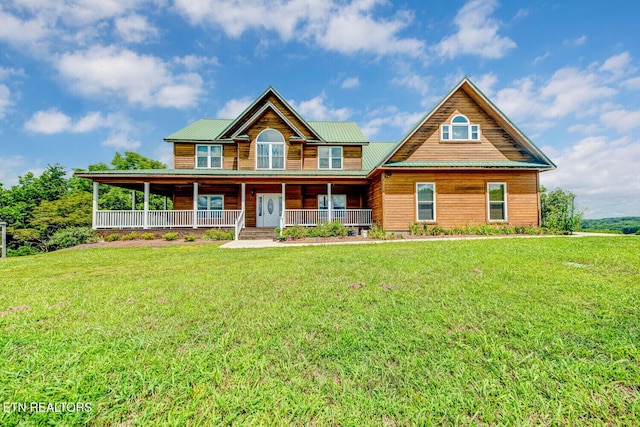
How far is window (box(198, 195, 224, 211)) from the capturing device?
1791 cm

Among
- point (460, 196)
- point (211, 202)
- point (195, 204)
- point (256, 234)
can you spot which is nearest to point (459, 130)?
point (460, 196)

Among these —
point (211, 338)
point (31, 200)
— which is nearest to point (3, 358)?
point (211, 338)

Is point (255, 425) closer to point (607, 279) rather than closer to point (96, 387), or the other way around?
point (96, 387)

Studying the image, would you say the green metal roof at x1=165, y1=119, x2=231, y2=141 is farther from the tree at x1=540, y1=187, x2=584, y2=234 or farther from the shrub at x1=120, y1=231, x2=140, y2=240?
the tree at x1=540, y1=187, x2=584, y2=234

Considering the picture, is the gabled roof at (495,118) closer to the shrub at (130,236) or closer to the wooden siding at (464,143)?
the wooden siding at (464,143)

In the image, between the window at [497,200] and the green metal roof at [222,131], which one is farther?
the green metal roof at [222,131]

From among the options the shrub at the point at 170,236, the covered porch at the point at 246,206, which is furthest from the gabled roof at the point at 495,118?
the shrub at the point at 170,236

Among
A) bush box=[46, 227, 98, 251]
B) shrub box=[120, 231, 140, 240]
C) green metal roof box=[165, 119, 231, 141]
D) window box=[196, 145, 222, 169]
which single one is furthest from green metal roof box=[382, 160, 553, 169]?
bush box=[46, 227, 98, 251]

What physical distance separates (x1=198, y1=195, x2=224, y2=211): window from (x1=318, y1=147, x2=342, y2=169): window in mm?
7139

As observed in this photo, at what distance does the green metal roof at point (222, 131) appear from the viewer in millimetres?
17828

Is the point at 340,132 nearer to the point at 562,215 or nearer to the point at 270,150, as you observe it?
the point at 270,150

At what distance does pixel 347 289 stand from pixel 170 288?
121 inches

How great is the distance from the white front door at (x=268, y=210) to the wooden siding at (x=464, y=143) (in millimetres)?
8538

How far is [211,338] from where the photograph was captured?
9.39 ft
